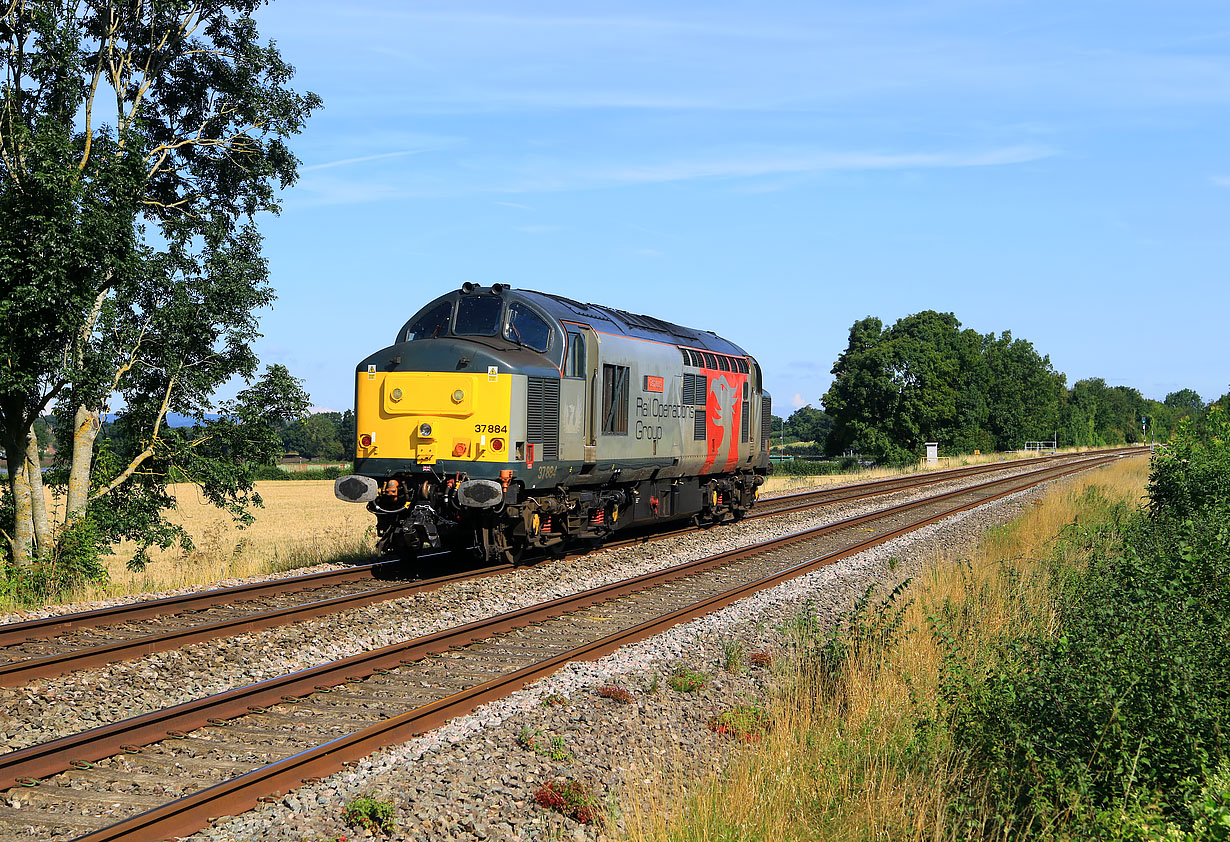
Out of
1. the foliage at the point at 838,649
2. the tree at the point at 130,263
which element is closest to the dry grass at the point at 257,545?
the tree at the point at 130,263

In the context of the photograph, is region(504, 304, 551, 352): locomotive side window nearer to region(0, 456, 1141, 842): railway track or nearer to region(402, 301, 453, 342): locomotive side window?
region(402, 301, 453, 342): locomotive side window

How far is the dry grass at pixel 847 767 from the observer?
5406 millimetres

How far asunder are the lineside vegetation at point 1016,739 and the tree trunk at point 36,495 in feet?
48.3

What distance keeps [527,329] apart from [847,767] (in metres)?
9.82

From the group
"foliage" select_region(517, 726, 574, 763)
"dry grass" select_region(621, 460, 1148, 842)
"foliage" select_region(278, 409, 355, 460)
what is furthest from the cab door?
"foliage" select_region(278, 409, 355, 460)

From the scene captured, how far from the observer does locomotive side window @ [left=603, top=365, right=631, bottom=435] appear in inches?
640

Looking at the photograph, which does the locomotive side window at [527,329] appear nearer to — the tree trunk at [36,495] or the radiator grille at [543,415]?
the radiator grille at [543,415]

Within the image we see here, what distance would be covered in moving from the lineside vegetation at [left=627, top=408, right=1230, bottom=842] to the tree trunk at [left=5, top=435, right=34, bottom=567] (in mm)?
14485

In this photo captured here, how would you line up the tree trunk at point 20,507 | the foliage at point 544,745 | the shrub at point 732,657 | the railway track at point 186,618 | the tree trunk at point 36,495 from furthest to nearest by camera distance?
the tree trunk at point 36,495 → the tree trunk at point 20,507 → the shrub at point 732,657 → the railway track at point 186,618 → the foliage at point 544,745

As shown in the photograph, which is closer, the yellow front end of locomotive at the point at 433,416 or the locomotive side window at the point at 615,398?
the yellow front end of locomotive at the point at 433,416

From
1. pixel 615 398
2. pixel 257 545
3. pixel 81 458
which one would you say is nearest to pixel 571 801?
pixel 615 398

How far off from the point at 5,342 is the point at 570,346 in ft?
28.7

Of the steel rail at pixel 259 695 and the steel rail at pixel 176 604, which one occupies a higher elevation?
the steel rail at pixel 176 604

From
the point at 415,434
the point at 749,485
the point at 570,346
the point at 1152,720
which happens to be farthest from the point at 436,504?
the point at 749,485
